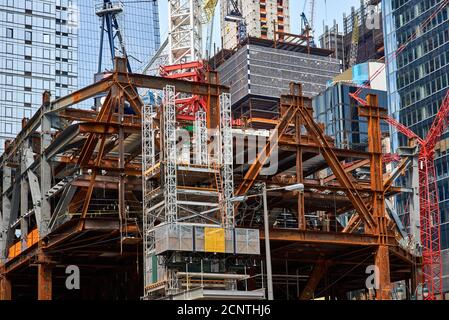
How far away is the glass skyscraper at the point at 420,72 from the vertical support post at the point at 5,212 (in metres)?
80.6

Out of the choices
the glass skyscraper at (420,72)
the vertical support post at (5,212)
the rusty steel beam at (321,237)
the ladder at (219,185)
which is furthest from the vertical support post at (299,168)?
the glass skyscraper at (420,72)

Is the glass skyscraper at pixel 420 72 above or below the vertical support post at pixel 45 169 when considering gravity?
above

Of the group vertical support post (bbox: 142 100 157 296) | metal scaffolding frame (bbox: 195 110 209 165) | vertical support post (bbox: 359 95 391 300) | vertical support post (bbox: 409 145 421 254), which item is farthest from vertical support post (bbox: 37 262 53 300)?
vertical support post (bbox: 409 145 421 254)

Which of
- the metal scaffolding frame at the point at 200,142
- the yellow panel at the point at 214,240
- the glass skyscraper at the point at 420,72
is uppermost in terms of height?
the glass skyscraper at the point at 420,72

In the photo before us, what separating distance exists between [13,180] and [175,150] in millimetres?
31239

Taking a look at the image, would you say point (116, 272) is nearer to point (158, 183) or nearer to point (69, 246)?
point (69, 246)

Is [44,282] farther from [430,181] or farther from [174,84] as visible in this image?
[430,181]

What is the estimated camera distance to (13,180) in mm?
93312

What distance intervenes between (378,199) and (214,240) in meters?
21.1

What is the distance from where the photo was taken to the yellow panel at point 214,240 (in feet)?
217

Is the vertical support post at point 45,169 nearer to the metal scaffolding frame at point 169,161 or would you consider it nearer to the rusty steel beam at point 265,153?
the metal scaffolding frame at point 169,161

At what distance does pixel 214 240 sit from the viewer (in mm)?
66750
